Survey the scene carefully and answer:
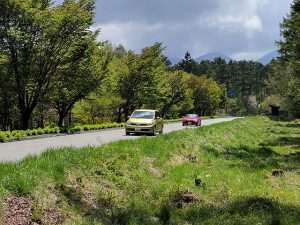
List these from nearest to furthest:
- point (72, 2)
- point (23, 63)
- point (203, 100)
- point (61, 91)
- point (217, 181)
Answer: point (217, 181) → point (23, 63) → point (72, 2) → point (61, 91) → point (203, 100)

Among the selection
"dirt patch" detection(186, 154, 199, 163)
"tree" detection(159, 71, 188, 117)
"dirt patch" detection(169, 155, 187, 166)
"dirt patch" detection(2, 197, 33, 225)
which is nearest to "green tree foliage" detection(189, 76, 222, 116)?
"tree" detection(159, 71, 188, 117)

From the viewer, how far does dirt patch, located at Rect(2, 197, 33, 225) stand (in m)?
7.17

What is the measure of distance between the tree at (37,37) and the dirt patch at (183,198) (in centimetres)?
2407

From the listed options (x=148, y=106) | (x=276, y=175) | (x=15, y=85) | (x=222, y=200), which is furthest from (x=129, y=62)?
(x=222, y=200)

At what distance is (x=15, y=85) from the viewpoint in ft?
114

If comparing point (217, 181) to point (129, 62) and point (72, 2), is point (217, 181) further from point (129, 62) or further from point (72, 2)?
point (129, 62)

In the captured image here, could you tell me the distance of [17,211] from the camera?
7.46 metres

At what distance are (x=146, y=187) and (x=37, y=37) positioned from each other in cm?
2587

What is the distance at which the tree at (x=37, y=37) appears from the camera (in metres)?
32.4

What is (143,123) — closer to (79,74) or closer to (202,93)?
(79,74)

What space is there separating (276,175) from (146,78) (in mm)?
42759

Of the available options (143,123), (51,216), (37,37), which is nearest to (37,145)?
(143,123)

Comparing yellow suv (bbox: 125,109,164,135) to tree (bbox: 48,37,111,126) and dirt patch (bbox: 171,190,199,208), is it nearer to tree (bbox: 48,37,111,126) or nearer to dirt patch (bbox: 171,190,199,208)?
tree (bbox: 48,37,111,126)

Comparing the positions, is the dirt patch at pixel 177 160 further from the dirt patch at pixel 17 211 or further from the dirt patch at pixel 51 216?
the dirt patch at pixel 17 211
